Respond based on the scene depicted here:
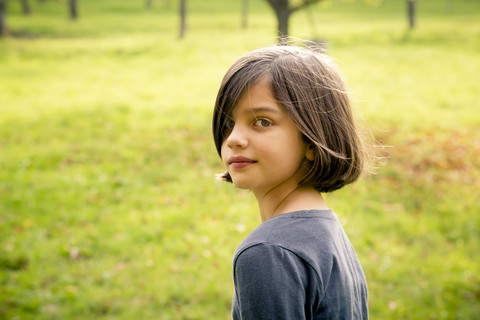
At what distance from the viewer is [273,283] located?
1097mm

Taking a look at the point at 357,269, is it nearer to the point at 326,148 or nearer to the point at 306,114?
the point at 326,148

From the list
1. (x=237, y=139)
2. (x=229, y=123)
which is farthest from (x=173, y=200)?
(x=237, y=139)

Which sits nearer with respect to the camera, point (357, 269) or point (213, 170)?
point (357, 269)

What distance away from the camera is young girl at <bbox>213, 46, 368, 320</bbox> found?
1.12 m

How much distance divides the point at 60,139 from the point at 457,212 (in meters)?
6.10

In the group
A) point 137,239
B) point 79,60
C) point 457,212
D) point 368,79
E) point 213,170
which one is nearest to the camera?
point 137,239

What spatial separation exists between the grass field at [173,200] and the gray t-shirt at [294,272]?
652mm

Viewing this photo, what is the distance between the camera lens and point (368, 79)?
12781mm

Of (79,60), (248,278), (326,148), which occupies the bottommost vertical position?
(79,60)

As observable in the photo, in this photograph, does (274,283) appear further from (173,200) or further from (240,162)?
(173,200)

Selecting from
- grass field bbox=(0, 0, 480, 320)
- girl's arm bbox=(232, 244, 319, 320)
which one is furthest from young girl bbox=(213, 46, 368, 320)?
grass field bbox=(0, 0, 480, 320)

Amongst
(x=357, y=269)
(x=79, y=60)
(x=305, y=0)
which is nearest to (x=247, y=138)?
(x=357, y=269)

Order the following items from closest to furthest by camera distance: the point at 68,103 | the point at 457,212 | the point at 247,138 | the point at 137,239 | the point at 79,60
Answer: the point at 247,138 < the point at 137,239 < the point at 457,212 < the point at 68,103 < the point at 79,60

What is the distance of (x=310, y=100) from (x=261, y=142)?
0.65 ft
